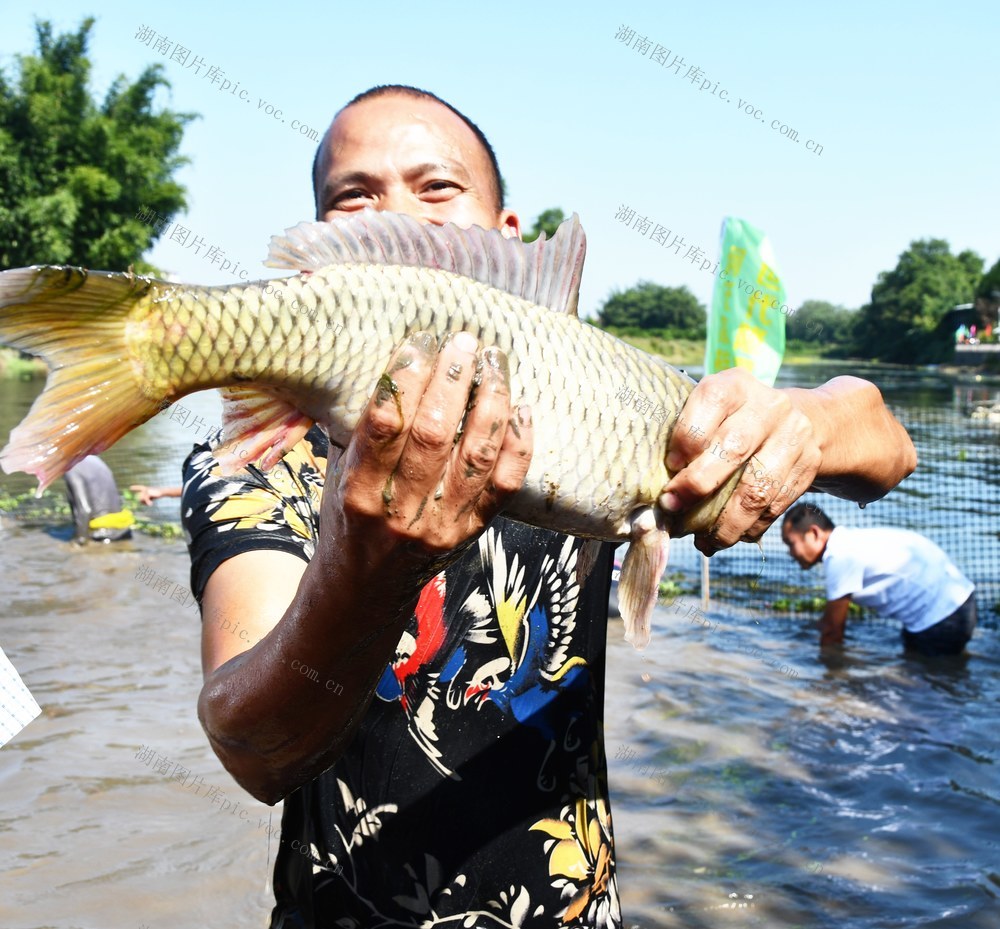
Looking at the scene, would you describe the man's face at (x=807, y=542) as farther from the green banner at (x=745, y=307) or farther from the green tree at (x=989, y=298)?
the green tree at (x=989, y=298)

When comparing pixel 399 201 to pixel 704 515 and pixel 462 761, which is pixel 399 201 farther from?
pixel 462 761

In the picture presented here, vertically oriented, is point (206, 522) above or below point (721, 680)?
above

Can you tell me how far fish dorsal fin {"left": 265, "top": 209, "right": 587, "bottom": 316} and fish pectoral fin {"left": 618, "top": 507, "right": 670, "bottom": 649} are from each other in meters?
0.43

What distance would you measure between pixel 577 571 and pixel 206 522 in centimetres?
83

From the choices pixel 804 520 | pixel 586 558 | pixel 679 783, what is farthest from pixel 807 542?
pixel 586 558

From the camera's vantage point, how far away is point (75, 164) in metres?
43.7

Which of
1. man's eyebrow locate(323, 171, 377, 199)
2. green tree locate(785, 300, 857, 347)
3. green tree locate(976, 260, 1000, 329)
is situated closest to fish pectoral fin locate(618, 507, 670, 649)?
man's eyebrow locate(323, 171, 377, 199)

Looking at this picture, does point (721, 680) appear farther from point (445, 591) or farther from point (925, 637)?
point (445, 591)

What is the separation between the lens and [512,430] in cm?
149

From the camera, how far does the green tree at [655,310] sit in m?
123

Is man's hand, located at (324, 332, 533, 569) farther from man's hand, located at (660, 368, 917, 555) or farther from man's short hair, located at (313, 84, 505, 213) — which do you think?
man's short hair, located at (313, 84, 505, 213)

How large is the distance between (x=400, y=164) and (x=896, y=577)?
7370 mm

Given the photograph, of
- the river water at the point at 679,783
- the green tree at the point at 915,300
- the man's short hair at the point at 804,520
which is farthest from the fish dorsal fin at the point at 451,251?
the green tree at the point at 915,300

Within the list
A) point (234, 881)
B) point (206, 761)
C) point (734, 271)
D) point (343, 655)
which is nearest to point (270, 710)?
point (343, 655)
